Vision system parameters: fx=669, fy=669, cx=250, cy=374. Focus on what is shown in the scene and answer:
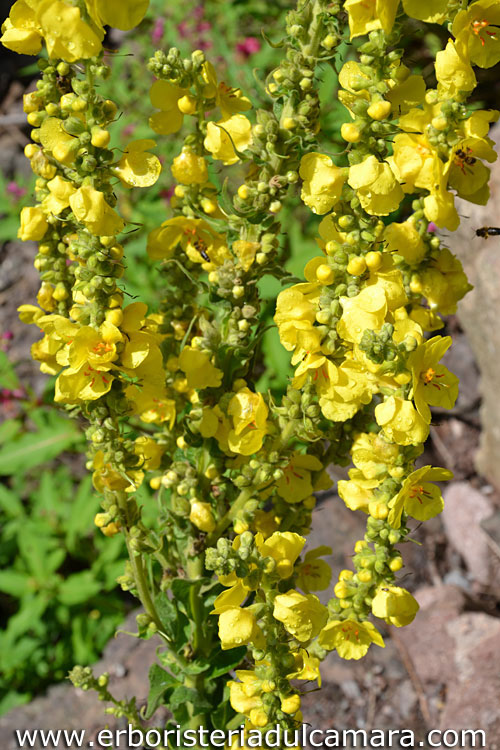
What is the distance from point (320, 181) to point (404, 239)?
201mm

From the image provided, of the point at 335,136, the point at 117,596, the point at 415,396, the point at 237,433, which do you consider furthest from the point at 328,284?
the point at 117,596

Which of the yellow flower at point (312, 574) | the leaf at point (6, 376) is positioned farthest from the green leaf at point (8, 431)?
the yellow flower at point (312, 574)

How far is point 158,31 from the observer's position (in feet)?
19.2

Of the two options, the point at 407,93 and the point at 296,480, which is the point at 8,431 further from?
the point at 407,93

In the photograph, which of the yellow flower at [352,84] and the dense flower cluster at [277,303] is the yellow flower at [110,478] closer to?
the dense flower cluster at [277,303]

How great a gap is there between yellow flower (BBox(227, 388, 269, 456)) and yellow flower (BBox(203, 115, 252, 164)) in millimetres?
521

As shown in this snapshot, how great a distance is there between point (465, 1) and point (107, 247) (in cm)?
79

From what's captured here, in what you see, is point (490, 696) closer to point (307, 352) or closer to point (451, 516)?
point (451, 516)

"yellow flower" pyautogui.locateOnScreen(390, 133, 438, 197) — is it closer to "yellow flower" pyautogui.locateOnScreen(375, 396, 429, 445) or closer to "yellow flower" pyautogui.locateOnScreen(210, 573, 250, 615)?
"yellow flower" pyautogui.locateOnScreen(375, 396, 429, 445)

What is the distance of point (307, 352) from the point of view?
1327 millimetres

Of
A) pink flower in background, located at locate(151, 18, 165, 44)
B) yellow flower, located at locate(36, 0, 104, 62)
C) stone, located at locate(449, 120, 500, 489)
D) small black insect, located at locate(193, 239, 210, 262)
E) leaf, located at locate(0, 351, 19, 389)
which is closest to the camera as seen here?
yellow flower, located at locate(36, 0, 104, 62)

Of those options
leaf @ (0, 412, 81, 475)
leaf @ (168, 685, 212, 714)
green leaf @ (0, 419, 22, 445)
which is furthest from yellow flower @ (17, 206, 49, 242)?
green leaf @ (0, 419, 22, 445)

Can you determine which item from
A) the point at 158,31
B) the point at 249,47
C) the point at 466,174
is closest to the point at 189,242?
the point at 466,174

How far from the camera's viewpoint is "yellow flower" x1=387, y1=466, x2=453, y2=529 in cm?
130
